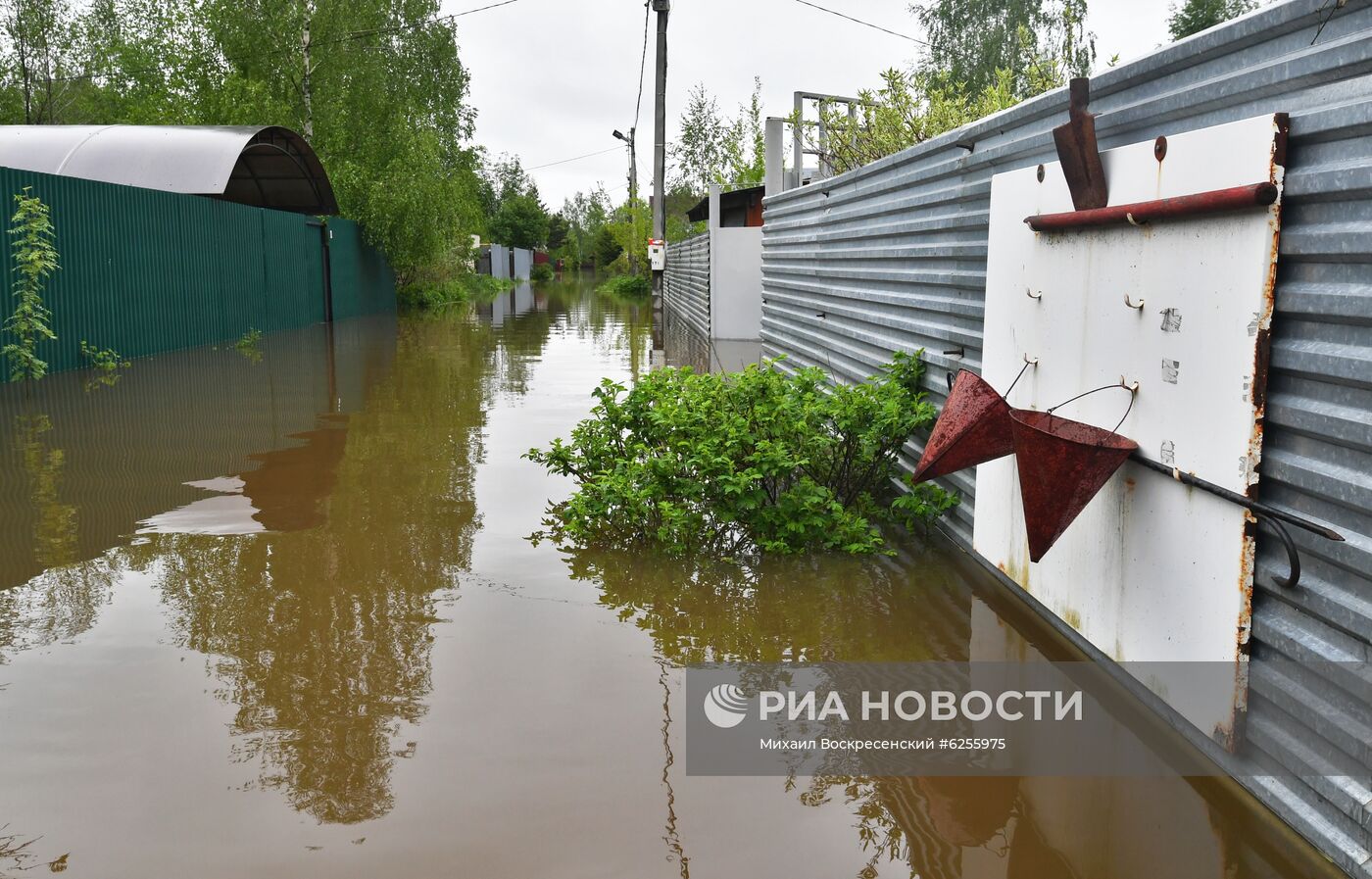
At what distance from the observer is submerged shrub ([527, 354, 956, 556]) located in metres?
5.59

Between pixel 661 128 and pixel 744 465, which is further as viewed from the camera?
pixel 661 128

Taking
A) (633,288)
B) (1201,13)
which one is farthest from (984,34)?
(633,288)

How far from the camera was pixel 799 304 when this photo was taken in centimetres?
1020

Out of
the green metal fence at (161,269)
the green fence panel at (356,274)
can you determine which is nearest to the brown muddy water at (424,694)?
the green metal fence at (161,269)

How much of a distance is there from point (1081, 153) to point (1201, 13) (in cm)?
4621

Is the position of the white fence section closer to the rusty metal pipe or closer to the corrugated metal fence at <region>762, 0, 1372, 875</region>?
the rusty metal pipe

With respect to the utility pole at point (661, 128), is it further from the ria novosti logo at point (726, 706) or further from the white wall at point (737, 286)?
the ria novosti logo at point (726, 706)

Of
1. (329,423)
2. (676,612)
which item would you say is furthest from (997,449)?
(329,423)

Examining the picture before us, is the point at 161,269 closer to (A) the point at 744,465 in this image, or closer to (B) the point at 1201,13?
(A) the point at 744,465

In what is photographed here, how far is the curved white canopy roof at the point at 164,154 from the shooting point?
19.7 metres

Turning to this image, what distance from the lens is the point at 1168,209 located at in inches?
134

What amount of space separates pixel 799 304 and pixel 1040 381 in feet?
18.8

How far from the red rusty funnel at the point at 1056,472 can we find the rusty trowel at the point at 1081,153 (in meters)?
0.93

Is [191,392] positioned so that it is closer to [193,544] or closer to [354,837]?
[193,544]
